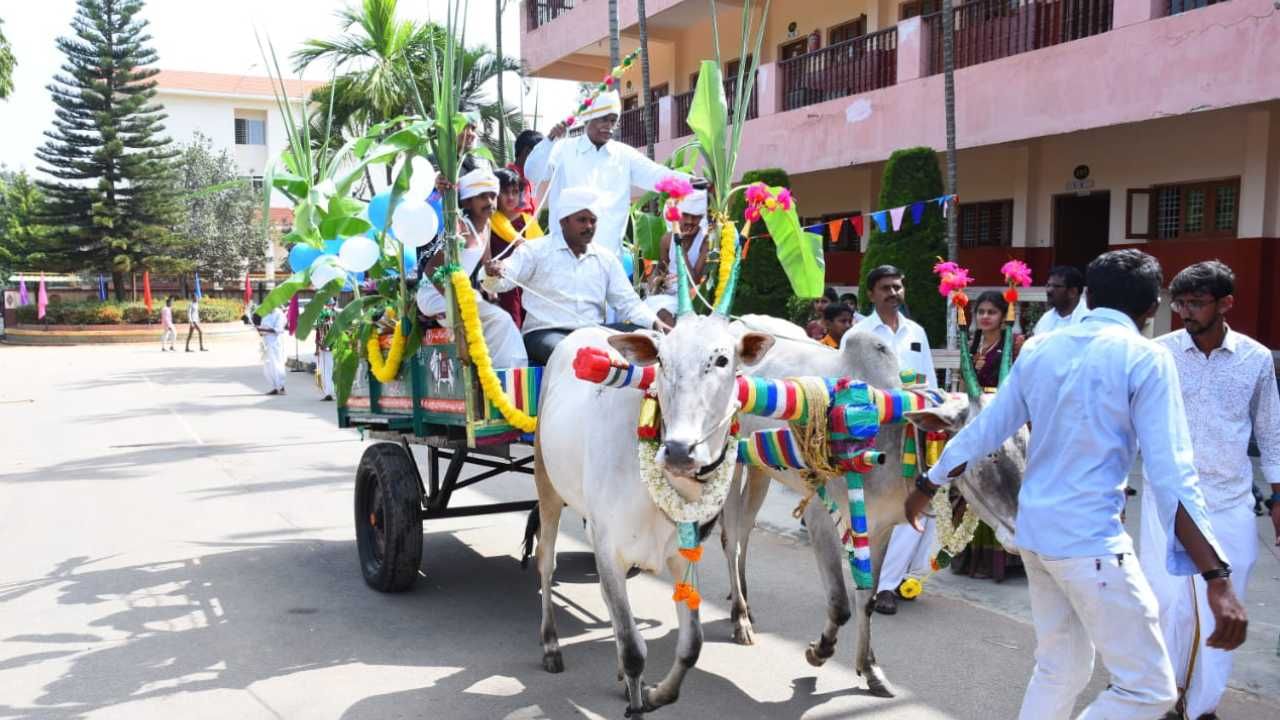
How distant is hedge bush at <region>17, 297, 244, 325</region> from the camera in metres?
38.7

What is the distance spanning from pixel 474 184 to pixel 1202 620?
14.3ft

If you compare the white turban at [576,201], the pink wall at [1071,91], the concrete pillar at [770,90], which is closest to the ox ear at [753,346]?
the white turban at [576,201]

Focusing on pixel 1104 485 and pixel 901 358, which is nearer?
pixel 1104 485

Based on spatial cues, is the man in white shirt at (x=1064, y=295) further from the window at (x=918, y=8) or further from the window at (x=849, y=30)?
the window at (x=849, y=30)

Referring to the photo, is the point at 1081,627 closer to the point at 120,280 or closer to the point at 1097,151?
the point at 1097,151

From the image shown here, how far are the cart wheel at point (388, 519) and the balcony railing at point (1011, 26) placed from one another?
32.3 ft

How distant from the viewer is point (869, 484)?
15.4ft

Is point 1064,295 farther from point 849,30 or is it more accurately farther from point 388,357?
point 849,30

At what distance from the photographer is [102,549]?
7574 millimetres

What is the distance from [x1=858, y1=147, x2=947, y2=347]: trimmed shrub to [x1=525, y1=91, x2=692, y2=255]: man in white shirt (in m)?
7.54

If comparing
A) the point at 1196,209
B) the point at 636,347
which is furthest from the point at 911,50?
the point at 636,347

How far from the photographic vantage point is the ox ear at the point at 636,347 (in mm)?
3777

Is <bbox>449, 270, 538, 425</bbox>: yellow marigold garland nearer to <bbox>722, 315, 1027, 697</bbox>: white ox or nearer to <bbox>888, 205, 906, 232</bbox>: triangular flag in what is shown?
<bbox>722, 315, 1027, 697</bbox>: white ox

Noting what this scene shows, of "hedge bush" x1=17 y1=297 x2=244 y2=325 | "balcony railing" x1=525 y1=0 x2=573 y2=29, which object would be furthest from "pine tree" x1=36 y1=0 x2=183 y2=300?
"balcony railing" x1=525 y1=0 x2=573 y2=29
